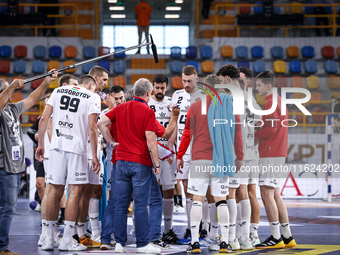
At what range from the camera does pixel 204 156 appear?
4.90 m

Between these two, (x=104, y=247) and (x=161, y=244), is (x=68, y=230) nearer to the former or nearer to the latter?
(x=104, y=247)

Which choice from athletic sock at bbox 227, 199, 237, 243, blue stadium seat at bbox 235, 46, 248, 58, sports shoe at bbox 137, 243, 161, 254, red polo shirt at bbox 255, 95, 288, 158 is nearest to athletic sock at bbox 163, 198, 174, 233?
sports shoe at bbox 137, 243, 161, 254

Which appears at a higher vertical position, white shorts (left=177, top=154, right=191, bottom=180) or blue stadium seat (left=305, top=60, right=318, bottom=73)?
blue stadium seat (left=305, top=60, right=318, bottom=73)

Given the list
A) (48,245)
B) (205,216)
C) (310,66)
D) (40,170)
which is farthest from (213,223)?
(310,66)

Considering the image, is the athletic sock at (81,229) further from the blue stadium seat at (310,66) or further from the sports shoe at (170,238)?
the blue stadium seat at (310,66)

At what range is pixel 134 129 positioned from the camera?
486 centimetres

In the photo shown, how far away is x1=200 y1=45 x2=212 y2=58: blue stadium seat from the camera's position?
1719cm

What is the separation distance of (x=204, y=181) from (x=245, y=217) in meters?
0.79

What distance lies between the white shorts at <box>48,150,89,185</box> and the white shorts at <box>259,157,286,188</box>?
224 cm

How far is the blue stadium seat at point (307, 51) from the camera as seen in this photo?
685 inches

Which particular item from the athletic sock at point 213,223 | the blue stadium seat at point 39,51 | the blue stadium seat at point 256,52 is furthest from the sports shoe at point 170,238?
the blue stadium seat at point 39,51

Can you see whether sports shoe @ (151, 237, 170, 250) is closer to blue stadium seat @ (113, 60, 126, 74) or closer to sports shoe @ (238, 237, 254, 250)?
sports shoe @ (238, 237, 254, 250)

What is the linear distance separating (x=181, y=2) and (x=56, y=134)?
17.0 metres

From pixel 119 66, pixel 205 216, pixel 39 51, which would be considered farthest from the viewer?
pixel 39 51
